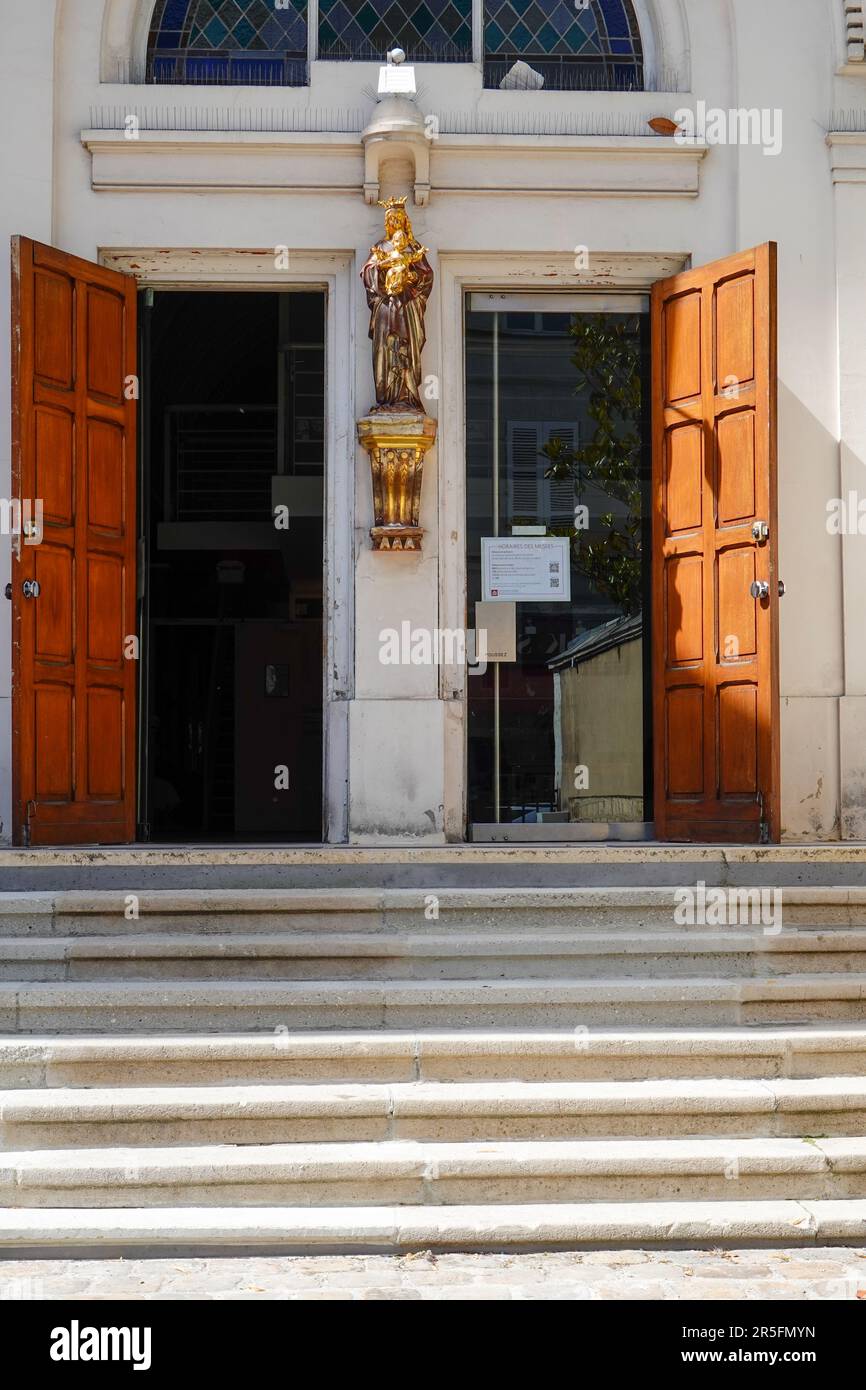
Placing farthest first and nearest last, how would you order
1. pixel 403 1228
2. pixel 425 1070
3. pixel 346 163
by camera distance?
pixel 346 163 → pixel 425 1070 → pixel 403 1228

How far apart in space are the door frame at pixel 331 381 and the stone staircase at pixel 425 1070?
235 centimetres

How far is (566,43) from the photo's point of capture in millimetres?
9914

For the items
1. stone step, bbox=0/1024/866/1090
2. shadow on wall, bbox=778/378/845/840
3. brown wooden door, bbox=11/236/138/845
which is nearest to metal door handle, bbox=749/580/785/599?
shadow on wall, bbox=778/378/845/840

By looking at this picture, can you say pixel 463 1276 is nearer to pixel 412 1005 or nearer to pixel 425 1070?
pixel 425 1070

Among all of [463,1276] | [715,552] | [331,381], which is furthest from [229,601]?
[463,1276]

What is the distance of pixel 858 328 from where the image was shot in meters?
9.60

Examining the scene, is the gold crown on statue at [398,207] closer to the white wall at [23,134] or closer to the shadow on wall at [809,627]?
the white wall at [23,134]

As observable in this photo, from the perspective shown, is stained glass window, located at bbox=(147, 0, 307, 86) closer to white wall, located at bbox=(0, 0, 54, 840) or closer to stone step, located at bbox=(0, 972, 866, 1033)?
white wall, located at bbox=(0, 0, 54, 840)

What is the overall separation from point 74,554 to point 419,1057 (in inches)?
160

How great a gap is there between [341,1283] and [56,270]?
5.93 meters

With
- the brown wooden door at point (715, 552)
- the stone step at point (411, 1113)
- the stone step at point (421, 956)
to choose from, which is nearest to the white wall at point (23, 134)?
the stone step at point (421, 956)

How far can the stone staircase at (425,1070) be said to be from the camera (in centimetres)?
569

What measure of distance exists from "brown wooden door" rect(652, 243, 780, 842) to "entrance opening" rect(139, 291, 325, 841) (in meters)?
6.83

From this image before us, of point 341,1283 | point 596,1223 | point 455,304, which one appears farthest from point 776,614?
point 341,1283
